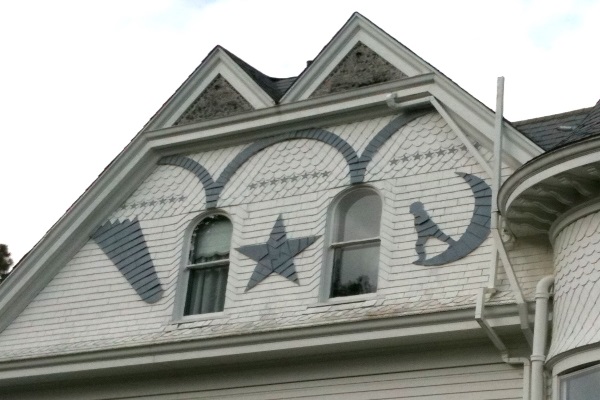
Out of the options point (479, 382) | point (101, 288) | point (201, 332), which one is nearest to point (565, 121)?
point (479, 382)

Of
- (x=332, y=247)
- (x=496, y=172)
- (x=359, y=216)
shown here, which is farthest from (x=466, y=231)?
(x=332, y=247)

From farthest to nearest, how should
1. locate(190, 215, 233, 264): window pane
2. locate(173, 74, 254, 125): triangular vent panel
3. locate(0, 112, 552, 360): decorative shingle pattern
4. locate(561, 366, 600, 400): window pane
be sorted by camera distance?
locate(173, 74, 254, 125): triangular vent panel
locate(190, 215, 233, 264): window pane
locate(0, 112, 552, 360): decorative shingle pattern
locate(561, 366, 600, 400): window pane

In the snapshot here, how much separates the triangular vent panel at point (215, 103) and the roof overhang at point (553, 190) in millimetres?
5290

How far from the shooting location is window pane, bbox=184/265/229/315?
57.6ft

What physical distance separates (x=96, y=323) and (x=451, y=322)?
18.9ft

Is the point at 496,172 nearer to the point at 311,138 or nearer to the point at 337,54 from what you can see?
the point at 311,138

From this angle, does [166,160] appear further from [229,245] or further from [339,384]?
[339,384]

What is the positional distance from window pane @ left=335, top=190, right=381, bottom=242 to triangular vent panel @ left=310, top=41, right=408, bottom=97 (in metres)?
1.56

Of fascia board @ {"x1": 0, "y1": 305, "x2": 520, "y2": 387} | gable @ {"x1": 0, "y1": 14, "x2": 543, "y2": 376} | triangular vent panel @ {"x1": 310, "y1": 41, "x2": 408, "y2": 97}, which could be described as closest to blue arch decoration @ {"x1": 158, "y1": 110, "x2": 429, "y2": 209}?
gable @ {"x1": 0, "y1": 14, "x2": 543, "y2": 376}

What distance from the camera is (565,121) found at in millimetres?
16625

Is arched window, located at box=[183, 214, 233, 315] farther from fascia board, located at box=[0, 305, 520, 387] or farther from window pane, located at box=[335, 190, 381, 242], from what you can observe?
window pane, located at box=[335, 190, 381, 242]

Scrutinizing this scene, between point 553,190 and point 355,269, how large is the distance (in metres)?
3.53

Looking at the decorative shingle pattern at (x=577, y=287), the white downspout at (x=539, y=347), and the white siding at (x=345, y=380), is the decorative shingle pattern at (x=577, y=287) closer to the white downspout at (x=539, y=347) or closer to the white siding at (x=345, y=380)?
the white downspout at (x=539, y=347)

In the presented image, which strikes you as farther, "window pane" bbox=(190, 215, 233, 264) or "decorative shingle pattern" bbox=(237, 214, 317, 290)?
"window pane" bbox=(190, 215, 233, 264)
